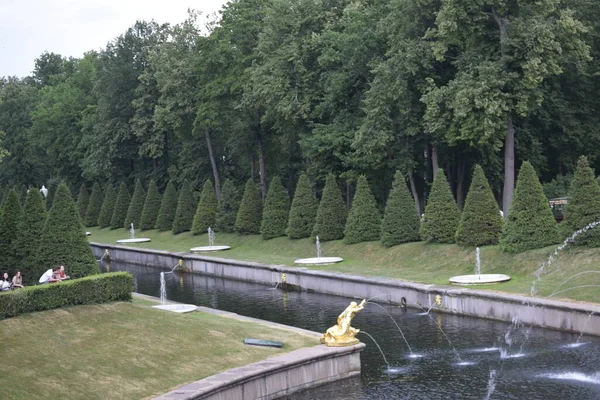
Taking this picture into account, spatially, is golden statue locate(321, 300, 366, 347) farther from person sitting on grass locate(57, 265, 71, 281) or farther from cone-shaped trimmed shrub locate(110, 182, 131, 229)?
cone-shaped trimmed shrub locate(110, 182, 131, 229)

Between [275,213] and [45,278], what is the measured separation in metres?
26.6

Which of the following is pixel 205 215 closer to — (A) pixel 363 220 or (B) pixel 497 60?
(A) pixel 363 220

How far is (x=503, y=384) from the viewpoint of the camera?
19438mm

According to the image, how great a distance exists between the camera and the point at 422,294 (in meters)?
30.2

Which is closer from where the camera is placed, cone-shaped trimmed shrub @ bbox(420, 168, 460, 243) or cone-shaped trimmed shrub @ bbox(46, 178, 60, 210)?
cone-shaped trimmed shrub @ bbox(420, 168, 460, 243)

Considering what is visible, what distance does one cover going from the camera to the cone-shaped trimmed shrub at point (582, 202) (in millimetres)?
30891

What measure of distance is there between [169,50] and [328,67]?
17483 mm

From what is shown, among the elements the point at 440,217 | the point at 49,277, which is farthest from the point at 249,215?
the point at 49,277

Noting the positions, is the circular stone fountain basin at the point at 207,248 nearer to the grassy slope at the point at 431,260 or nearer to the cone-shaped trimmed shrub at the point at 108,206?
the grassy slope at the point at 431,260

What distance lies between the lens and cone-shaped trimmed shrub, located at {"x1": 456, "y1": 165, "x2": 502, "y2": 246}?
3558 cm

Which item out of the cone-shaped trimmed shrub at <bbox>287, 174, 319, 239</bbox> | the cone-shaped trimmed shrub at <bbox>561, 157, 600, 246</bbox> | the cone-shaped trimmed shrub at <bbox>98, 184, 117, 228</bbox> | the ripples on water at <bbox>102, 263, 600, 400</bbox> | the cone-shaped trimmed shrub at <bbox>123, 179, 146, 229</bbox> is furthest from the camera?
the cone-shaped trimmed shrub at <bbox>98, 184, 117, 228</bbox>

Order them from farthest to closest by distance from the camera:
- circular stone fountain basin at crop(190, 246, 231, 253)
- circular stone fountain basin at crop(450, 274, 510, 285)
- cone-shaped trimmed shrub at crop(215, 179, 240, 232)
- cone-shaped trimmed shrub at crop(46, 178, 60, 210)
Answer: cone-shaped trimmed shrub at crop(46, 178, 60, 210) → cone-shaped trimmed shrub at crop(215, 179, 240, 232) → circular stone fountain basin at crop(190, 246, 231, 253) → circular stone fountain basin at crop(450, 274, 510, 285)

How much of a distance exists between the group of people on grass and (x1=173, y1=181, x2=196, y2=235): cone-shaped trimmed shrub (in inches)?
1313

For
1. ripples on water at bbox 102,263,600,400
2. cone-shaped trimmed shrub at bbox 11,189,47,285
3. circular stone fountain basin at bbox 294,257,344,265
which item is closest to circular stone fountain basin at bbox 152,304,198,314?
ripples on water at bbox 102,263,600,400
